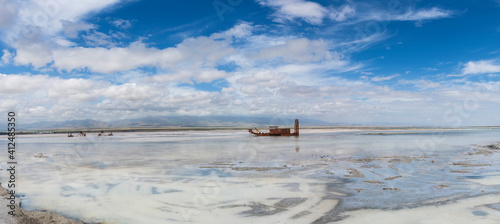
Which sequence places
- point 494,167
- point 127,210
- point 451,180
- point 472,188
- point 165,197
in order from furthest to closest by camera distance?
point 494,167
point 451,180
point 472,188
point 165,197
point 127,210

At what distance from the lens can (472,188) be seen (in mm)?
10734

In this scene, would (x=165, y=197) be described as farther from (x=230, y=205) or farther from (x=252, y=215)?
(x=252, y=215)

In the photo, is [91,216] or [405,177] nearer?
[91,216]

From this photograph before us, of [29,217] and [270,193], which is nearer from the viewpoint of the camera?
[29,217]

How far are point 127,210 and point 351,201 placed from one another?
689 cm

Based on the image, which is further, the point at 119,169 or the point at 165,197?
the point at 119,169

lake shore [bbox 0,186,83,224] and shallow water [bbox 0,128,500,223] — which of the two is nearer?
lake shore [bbox 0,186,83,224]

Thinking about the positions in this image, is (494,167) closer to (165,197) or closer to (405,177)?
(405,177)

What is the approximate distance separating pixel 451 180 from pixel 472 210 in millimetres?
4553

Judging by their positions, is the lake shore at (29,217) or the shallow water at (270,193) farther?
the shallow water at (270,193)

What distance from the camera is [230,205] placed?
896 cm

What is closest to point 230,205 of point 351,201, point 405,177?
point 351,201

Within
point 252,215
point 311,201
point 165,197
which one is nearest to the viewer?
point 252,215

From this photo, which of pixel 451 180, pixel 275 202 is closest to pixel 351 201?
pixel 275 202
